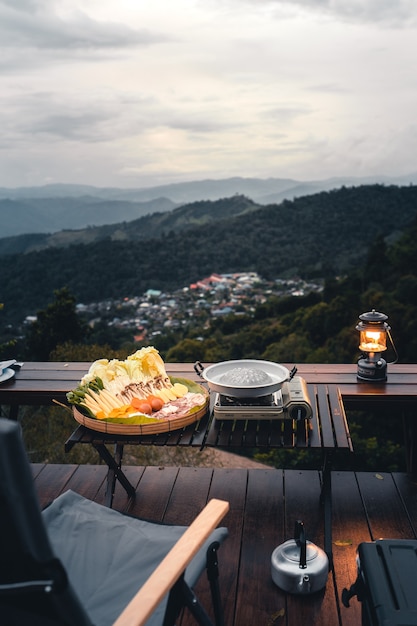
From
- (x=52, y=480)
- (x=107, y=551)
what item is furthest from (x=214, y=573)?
(x=52, y=480)

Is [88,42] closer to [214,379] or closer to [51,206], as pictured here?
[214,379]

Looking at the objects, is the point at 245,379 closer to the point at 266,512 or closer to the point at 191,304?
the point at 266,512

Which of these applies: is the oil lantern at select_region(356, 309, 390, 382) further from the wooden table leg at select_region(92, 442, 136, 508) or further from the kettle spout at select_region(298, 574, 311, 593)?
the wooden table leg at select_region(92, 442, 136, 508)

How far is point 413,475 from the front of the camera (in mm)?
3062

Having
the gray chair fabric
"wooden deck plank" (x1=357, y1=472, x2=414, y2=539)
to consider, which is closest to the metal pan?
the gray chair fabric

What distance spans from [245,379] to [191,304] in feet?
55.0

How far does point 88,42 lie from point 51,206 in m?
53.8

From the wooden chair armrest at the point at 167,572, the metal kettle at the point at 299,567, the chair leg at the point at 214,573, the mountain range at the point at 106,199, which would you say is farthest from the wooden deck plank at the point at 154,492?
the mountain range at the point at 106,199

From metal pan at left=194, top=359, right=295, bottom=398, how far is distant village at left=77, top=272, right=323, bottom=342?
1111cm

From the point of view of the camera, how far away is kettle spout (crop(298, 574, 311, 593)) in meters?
2.18

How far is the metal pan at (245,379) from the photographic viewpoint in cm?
223

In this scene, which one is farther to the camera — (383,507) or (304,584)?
(383,507)

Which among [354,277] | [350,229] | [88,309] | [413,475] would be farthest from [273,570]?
[350,229]

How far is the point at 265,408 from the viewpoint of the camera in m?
2.25
